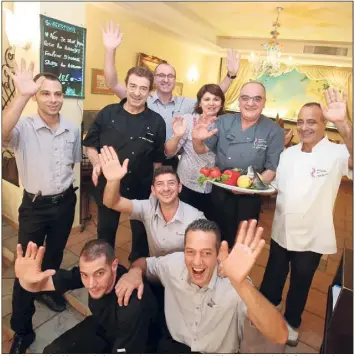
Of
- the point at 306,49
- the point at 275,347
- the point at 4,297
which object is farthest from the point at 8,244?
the point at 306,49

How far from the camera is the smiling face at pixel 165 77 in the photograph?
219cm

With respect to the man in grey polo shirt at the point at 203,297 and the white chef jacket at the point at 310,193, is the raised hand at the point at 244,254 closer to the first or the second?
the man in grey polo shirt at the point at 203,297

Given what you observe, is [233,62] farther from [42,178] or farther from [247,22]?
[247,22]

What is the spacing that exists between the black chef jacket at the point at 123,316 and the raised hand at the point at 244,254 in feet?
1.58

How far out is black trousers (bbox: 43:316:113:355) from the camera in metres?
1.46

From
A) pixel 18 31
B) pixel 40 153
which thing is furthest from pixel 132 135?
pixel 18 31

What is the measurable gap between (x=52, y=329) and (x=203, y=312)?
3.88ft

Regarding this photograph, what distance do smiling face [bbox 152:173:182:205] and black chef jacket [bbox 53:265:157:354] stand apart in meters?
0.46

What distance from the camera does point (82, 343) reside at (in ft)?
4.85

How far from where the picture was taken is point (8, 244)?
282cm

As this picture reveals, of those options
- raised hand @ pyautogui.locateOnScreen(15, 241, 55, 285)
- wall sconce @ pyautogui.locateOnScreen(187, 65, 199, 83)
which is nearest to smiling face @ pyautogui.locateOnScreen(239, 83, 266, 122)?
raised hand @ pyautogui.locateOnScreen(15, 241, 55, 285)

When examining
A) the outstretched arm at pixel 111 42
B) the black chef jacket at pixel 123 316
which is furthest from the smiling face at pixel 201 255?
the outstretched arm at pixel 111 42

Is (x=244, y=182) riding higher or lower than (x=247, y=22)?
lower

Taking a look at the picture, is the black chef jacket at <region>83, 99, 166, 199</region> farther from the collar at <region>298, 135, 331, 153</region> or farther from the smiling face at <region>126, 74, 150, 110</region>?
the collar at <region>298, 135, 331, 153</region>
